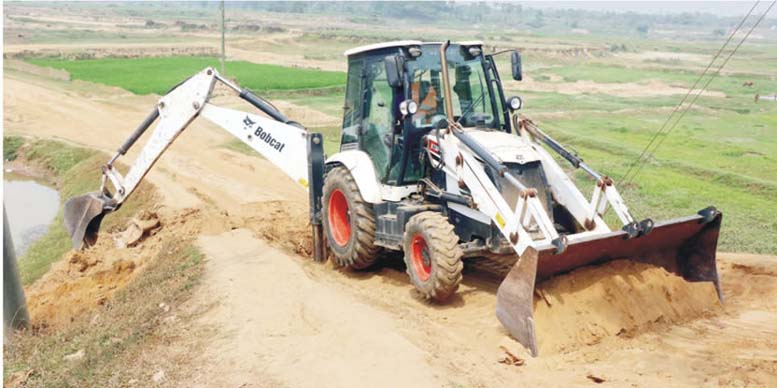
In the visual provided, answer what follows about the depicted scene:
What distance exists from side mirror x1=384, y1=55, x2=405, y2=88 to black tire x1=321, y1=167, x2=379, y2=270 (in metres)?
1.71

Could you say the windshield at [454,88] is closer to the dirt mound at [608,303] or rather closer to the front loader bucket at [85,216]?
the dirt mound at [608,303]

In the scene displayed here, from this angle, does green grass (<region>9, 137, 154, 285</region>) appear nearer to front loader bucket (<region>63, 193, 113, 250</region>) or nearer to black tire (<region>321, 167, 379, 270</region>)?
front loader bucket (<region>63, 193, 113, 250</region>)

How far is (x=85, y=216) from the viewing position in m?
13.1

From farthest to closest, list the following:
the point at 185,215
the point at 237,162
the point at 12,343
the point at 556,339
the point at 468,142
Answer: the point at 237,162
the point at 185,215
the point at 12,343
the point at 468,142
the point at 556,339

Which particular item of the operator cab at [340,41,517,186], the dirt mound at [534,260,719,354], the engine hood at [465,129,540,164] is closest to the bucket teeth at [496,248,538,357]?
the dirt mound at [534,260,719,354]

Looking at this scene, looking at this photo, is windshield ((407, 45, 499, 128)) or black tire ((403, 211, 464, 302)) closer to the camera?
black tire ((403, 211, 464, 302))

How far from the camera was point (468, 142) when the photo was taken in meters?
9.06

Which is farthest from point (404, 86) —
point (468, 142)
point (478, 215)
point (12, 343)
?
point (12, 343)

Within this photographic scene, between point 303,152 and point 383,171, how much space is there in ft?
5.54

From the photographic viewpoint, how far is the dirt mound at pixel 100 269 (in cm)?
1169

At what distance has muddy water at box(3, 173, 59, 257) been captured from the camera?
18047 mm

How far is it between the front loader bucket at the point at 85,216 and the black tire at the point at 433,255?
6.01 m

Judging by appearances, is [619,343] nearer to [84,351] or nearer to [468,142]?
[468,142]

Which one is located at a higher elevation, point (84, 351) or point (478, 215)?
point (478, 215)
